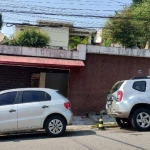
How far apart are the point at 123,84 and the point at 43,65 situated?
5.00 m

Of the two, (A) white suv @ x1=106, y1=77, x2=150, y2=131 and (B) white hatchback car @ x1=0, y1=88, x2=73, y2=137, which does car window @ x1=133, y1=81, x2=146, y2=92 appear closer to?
(A) white suv @ x1=106, y1=77, x2=150, y2=131

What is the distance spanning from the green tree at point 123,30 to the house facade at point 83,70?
15214mm

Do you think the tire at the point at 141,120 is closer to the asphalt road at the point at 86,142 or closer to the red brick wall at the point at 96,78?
the asphalt road at the point at 86,142

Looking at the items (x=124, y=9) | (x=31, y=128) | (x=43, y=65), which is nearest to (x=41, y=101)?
(x=31, y=128)

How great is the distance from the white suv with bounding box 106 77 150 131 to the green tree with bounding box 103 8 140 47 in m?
20.8

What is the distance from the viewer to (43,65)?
14719 millimetres

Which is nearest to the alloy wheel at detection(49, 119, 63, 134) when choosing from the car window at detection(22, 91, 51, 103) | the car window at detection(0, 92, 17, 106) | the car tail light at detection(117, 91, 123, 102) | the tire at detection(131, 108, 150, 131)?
the car window at detection(22, 91, 51, 103)

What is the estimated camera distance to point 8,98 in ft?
33.0

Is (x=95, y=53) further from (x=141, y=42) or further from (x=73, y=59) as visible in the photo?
(x=141, y=42)

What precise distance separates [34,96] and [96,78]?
6346mm

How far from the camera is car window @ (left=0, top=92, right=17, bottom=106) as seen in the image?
999cm

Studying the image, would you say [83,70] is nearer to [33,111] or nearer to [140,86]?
[140,86]

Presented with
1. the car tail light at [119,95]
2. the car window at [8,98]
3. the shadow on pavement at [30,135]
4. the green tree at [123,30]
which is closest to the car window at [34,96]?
the car window at [8,98]

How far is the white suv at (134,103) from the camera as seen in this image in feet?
34.8
